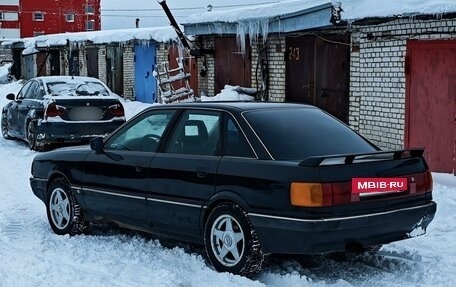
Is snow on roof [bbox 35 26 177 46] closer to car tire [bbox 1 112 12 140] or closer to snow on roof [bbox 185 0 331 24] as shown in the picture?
snow on roof [bbox 185 0 331 24]

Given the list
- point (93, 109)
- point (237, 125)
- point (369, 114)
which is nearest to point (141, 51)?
point (93, 109)

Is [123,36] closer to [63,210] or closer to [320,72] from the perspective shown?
[320,72]

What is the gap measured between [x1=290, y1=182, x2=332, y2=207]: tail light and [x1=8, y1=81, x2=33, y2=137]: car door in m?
9.89

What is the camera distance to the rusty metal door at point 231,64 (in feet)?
50.2

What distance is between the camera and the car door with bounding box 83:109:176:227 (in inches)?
230

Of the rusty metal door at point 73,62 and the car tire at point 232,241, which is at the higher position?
the rusty metal door at point 73,62

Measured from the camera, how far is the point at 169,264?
17.8 feet

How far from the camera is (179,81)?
722 inches

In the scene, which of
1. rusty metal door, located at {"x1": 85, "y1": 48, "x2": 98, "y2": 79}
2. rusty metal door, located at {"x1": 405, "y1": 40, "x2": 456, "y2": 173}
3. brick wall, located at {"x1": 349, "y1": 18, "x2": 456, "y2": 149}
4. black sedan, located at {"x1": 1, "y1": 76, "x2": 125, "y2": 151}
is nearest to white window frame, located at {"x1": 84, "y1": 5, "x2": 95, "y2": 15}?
rusty metal door, located at {"x1": 85, "y1": 48, "x2": 98, "y2": 79}

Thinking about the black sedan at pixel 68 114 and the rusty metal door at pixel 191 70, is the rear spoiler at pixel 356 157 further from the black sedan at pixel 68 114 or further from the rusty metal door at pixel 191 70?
the rusty metal door at pixel 191 70

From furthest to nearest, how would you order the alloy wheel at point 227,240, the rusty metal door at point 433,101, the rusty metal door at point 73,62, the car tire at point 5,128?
the rusty metal door at point 73,62
the car tire at point 5,128
the rusty metal door at point 433,101
the alloy wheel at point 227,240

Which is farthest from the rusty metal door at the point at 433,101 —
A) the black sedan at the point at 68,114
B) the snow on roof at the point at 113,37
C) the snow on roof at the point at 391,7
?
the snow on roof at the point at 113,37

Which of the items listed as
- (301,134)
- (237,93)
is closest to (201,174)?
(301,134)

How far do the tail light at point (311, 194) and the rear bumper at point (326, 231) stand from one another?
0.38 ft
